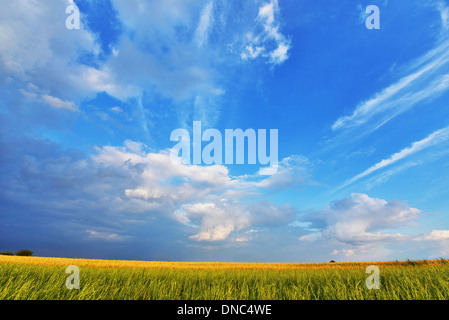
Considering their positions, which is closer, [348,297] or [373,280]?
[348,297]

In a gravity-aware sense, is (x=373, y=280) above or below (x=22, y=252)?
above
